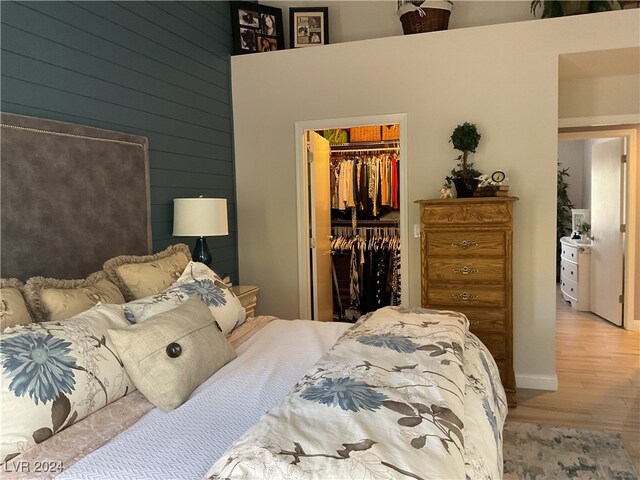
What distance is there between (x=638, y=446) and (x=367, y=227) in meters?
3.25

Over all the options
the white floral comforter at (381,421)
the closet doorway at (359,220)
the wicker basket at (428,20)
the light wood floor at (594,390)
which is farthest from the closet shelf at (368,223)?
the white floral comforter at (381,421)

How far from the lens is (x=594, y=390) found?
345cm

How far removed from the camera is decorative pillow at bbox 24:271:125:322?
1.78 meters

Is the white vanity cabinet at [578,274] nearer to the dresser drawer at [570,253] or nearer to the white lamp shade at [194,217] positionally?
the dresser drawer at [570,253]

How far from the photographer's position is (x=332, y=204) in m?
5.32

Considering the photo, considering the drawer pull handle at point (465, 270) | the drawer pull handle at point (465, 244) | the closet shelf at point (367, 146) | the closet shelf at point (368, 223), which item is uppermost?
the closet shelf at point (367, 146)

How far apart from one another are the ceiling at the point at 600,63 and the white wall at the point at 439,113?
0.08 meters

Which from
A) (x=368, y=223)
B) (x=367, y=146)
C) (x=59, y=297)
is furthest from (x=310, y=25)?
(x=59, y=297)

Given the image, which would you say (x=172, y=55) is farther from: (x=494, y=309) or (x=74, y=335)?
(x=494, y=309)

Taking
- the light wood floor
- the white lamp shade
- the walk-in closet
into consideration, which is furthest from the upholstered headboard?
the light wood floor

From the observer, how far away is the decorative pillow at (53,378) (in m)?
1.27

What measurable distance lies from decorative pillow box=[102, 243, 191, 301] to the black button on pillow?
0.69 m

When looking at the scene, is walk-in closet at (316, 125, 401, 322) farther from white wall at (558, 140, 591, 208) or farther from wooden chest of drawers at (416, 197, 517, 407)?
white wall at (558, 140, 591, 208)

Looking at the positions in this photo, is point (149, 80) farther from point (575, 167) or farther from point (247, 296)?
point (575, 167)
